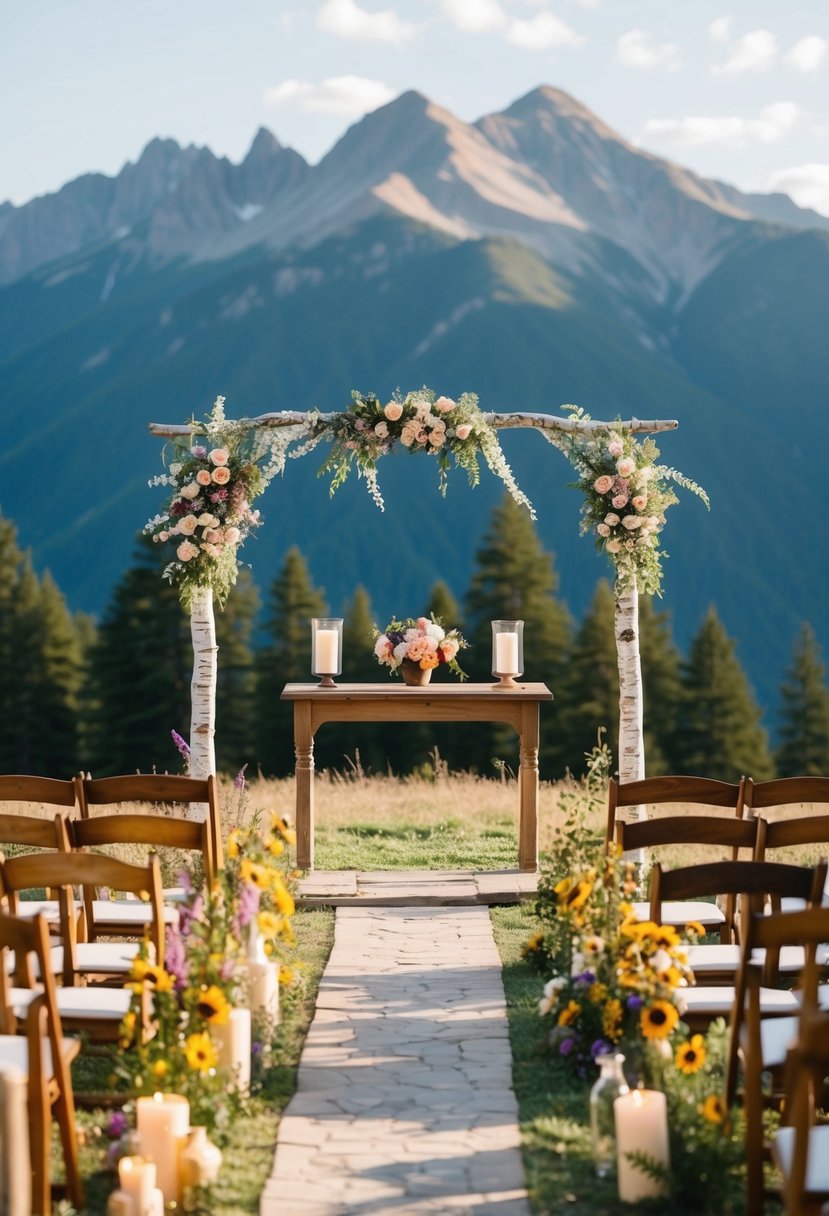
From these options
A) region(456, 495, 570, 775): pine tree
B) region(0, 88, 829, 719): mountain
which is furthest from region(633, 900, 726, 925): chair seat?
region(0, 88, 829, 719): mountain

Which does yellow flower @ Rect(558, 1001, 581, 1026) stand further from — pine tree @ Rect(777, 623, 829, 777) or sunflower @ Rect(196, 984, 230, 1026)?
pine tree @ Rect(777, 623, 829, 777)

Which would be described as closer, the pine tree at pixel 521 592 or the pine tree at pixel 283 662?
the pine tree at pixel 283 662

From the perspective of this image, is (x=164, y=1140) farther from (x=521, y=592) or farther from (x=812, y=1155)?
(x=521, y=592)

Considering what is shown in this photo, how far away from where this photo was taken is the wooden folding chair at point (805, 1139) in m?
3.28

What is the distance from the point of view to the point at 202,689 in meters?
9.98

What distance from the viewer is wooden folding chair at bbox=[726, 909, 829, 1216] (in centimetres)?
395

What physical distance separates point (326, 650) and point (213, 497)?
1.35 metres

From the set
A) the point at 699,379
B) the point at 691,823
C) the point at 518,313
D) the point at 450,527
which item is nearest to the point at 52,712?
the point at 691,823

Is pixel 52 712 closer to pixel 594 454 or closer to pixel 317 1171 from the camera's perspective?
pixel 594 454

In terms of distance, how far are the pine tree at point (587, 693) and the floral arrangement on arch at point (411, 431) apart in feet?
120

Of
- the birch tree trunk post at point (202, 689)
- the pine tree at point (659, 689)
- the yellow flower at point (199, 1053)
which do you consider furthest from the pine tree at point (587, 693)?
the yellow flower at point (199, 1053)

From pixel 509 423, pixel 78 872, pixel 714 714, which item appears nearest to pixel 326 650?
pixel 509 423

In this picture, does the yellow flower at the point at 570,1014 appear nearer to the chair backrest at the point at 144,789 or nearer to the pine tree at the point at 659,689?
the chair backrest at the point at 144,789

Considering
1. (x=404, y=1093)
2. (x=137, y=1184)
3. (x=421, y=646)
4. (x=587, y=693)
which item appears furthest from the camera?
(x=587, y=693)
